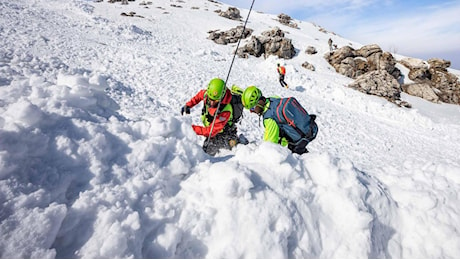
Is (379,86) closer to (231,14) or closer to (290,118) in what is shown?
(290,118)

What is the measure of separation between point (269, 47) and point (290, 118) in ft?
79.6

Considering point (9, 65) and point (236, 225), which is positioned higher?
point (236, 225)

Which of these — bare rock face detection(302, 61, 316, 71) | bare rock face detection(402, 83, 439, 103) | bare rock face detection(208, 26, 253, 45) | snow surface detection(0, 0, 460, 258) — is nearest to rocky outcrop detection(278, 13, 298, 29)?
bare rock face detection(208, 26, 253, 45)

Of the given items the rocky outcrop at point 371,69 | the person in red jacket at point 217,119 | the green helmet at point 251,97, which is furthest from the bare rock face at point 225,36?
the green helmet at point 251,97

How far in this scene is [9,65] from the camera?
289 inches

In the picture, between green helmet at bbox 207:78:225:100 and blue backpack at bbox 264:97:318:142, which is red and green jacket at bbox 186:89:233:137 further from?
blue backpack at bbox 264:97:318:142

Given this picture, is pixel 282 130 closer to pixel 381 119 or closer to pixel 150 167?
pixel 150 167

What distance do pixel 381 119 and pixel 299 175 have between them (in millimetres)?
14506

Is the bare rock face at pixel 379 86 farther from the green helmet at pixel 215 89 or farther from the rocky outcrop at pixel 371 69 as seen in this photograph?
the green helmet at pixel 215 89

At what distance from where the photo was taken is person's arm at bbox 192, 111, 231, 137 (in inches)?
198

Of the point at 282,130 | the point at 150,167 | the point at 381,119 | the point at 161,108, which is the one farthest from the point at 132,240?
the point at 381,119

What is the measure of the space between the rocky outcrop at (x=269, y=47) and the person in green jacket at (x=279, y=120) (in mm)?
22267

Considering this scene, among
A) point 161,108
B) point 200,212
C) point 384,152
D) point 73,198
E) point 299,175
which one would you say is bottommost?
point 161,108

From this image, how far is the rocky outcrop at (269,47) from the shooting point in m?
26.5
